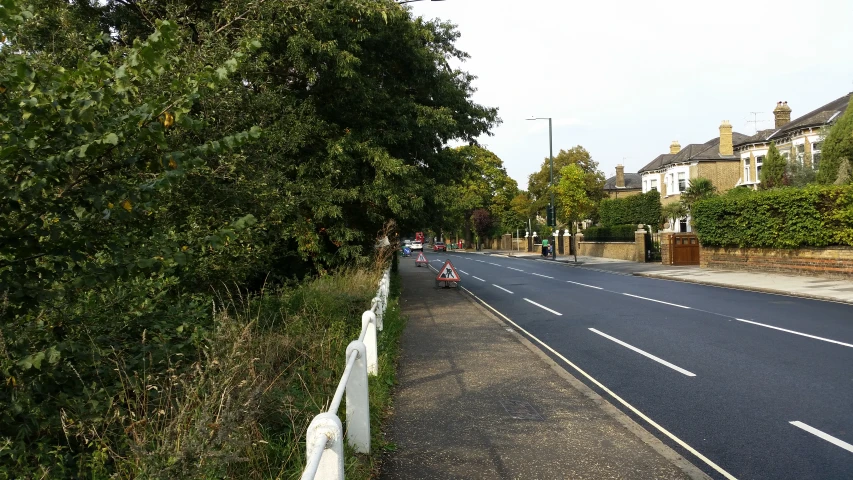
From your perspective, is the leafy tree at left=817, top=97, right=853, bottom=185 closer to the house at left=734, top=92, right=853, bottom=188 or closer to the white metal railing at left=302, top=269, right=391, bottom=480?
the house at left=734, top=92, right=853, bottom=188

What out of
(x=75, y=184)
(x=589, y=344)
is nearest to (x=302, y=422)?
(x=75, y=184)

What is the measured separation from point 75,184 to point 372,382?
4428 mm

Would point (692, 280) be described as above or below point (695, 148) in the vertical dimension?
below

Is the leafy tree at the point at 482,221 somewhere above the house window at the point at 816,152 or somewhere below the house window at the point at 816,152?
below

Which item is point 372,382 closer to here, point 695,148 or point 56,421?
point 56,421

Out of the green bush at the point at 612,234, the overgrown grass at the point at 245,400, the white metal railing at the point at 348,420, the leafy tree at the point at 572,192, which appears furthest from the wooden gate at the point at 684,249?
the overgrown grass at the point at 245,400

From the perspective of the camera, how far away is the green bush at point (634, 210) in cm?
5231

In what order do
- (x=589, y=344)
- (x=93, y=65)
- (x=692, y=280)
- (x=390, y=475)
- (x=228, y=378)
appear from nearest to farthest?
(x=93, y=65), (x=228, y=378), (x=390, y=475), (x=589, y=344), (x=692, y=280)

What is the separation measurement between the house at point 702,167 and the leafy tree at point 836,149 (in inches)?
874

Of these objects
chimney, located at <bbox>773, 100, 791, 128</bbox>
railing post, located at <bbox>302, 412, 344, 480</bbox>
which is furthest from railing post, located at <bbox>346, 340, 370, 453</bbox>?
chimney, located at <bbox>773, 100, 791, 128</bbox>

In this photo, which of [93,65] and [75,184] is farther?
[93,65]

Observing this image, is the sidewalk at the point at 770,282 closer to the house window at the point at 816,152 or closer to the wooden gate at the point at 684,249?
the wooden gate at the point at 684,249

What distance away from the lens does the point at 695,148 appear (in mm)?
57188

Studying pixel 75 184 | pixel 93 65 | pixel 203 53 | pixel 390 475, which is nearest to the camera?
pixel 75 184
